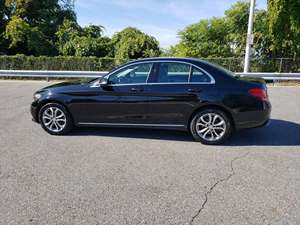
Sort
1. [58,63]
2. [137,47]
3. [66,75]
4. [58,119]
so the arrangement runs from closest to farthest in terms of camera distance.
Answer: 1. [58,119]
2. [66,75]
3. [58,63]
4. [137,47]

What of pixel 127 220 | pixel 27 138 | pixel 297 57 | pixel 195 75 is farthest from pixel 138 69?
pixel 297 57

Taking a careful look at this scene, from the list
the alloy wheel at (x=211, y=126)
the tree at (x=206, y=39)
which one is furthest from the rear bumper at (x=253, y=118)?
the tree at (x=206, y=39)

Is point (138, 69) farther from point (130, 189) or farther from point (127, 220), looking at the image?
point (127, 220)

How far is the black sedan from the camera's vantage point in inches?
215

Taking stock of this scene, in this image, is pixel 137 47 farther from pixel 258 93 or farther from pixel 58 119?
pixel 258 93

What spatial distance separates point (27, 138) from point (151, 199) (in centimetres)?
335

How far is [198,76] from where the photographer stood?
18.3ft

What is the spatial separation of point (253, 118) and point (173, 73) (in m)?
1.63

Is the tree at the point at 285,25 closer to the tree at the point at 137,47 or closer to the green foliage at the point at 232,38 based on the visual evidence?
the green foliage at the point at 232,38

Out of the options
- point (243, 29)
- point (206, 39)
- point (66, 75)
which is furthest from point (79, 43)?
point (243, 29)

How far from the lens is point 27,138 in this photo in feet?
19.5

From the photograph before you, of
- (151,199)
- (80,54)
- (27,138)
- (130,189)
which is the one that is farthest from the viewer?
(80,54)

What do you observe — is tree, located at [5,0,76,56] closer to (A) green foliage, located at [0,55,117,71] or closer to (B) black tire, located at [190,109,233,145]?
(A) green foliage, located at [0,55,117,71]

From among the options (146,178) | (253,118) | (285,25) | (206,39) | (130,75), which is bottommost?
(146,178)
